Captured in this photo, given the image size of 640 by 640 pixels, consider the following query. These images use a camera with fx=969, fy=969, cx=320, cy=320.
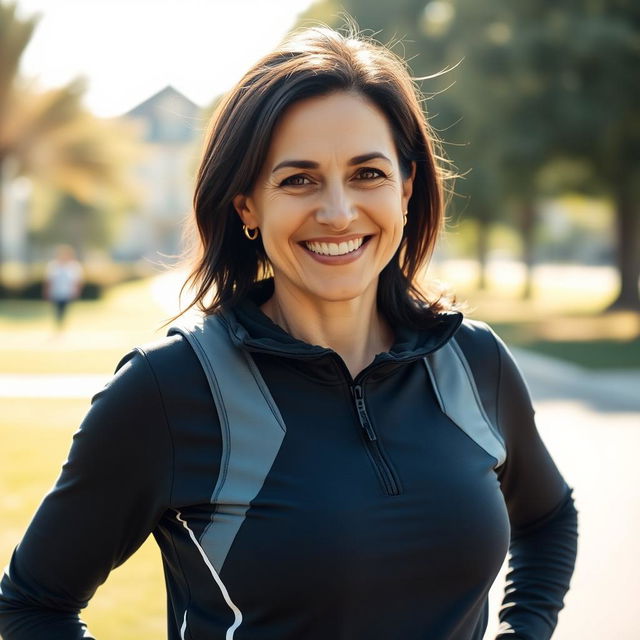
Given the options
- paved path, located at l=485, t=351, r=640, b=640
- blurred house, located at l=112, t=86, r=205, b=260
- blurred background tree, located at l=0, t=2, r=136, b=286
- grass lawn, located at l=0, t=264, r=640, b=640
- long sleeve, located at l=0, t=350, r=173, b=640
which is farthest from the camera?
blurred house, located at l=112, t=86, r=205, b=260

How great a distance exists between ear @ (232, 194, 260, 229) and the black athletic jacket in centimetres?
31

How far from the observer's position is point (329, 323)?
221 cm

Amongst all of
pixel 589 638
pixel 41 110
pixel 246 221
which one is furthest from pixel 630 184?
pixel 41 110

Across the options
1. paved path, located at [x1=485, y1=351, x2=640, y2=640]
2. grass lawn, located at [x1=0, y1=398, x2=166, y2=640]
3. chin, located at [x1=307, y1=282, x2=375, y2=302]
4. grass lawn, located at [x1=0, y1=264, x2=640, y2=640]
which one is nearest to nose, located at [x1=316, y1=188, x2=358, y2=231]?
chin, located at [x1=307, y1=282, x2=375, y2=302]

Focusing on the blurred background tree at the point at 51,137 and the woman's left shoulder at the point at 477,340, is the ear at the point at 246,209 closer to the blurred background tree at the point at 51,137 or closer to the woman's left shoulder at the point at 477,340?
the woman's left shoulder at the point at 477,340

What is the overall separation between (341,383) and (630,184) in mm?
20974

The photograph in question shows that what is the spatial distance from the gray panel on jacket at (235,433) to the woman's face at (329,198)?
28 centimetres

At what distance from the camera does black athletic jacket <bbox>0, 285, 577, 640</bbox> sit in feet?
5.85

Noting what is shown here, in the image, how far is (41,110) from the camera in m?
36.4

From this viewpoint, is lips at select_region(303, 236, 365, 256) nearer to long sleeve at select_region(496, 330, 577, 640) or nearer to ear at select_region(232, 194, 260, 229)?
ear at select_region(232, 194, 260, 229)

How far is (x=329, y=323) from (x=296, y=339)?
18cm

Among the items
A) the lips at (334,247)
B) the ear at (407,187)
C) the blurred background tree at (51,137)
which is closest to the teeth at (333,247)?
the lips at (334,247)

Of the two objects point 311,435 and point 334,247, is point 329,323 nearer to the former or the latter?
point 334,247

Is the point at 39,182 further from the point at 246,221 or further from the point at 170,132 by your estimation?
the point at 170,132
